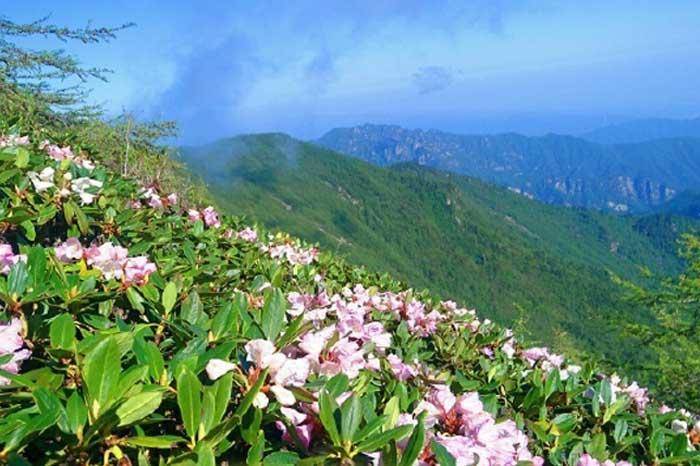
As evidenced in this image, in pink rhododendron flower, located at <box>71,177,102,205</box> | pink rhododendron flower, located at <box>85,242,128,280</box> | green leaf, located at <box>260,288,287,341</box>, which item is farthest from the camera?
pink rhododendron flower, located at <box>71,177,102,205</box>

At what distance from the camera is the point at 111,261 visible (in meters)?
2.17

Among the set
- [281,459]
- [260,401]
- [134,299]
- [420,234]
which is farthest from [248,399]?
[420,234]

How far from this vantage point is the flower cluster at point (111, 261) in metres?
2.14

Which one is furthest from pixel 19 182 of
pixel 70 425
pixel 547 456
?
pixel 547 456

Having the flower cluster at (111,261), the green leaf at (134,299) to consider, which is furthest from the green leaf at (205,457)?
the flower cluster at (111,261)

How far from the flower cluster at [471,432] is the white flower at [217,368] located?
56cm

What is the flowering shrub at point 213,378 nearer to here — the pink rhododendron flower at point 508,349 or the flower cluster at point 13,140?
the pink rhododendron flower at point 508,349

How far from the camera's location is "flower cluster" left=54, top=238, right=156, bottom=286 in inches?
84.4

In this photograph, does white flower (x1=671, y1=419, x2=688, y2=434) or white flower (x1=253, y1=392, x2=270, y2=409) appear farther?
white flower (x1=671, y1=419, x2=688, y2=434)

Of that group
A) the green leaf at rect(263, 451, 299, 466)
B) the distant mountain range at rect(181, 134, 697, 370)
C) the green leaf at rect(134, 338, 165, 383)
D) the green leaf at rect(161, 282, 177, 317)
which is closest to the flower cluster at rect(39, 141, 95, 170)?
the green leaf at rect(161, 282, 177, 317)

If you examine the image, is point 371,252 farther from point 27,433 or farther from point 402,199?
point 27,433

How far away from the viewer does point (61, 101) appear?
10016 mm

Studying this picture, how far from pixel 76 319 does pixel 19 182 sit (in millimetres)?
1389

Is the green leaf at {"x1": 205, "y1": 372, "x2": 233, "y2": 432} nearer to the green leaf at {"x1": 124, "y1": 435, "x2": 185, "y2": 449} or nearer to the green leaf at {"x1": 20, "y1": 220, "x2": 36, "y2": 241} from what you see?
the green leaf at {"x1": 124, "y1": 435, "x2": 185, "y2": 449}
